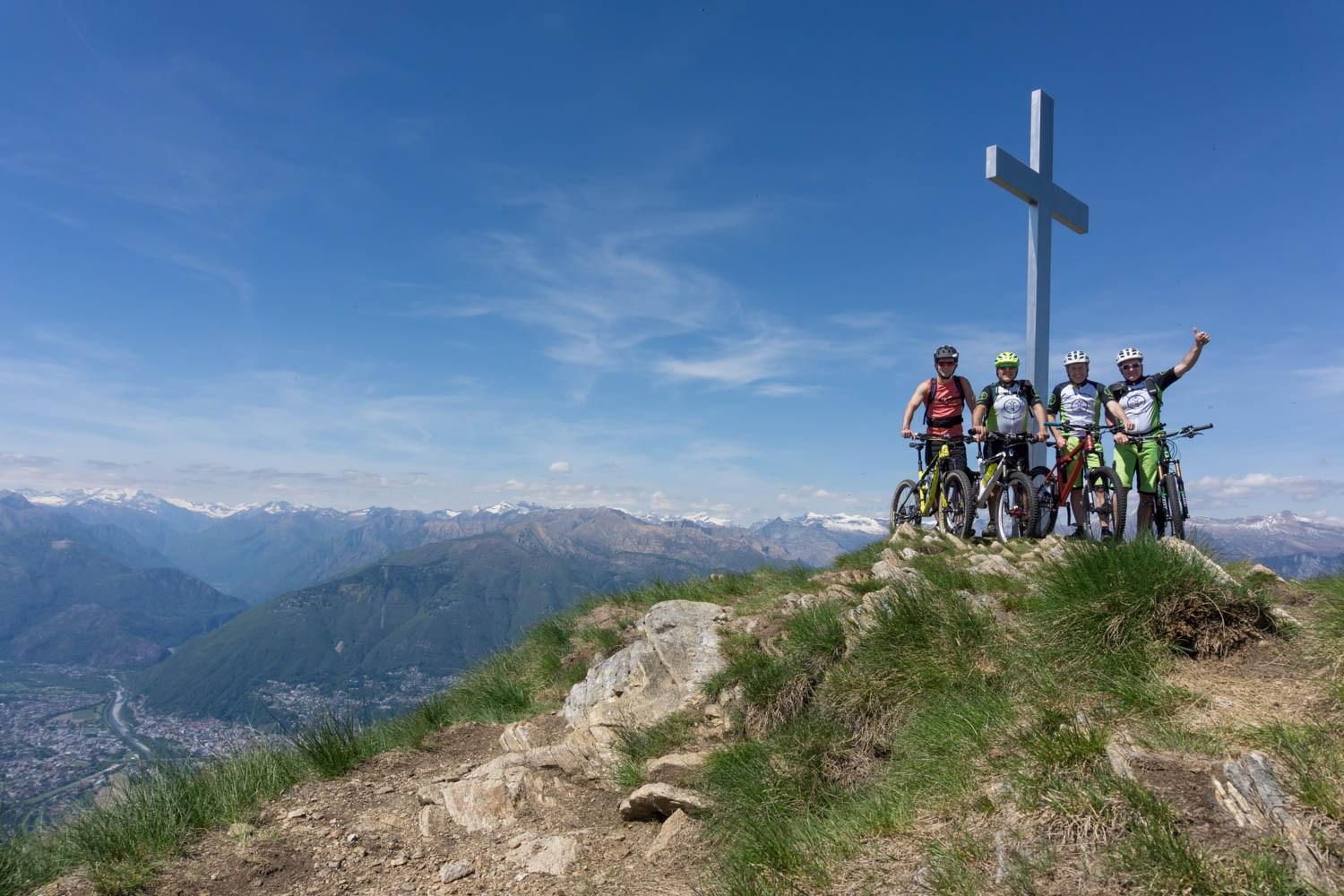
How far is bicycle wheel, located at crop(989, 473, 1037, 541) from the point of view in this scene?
9828 millimetres

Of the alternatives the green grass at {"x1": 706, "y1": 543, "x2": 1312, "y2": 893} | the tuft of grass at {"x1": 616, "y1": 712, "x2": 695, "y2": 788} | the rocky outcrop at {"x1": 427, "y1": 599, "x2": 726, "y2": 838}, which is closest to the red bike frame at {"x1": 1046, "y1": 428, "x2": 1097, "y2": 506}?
the green grass at {"x1": 706, "y1": 543, "x2": 1312, "y2": 893}

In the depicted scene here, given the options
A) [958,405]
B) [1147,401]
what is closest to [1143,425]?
[1147,401]

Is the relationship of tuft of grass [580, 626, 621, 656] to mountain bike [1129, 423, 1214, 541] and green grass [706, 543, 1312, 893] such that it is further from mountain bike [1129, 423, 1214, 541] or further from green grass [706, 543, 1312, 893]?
mountain bike [1129, 423, 1214, 541]

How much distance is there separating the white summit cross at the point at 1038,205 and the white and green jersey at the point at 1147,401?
1937 mm

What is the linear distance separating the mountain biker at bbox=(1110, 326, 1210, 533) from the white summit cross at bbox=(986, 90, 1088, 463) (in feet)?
6.43

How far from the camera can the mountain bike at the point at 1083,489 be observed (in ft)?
29.0

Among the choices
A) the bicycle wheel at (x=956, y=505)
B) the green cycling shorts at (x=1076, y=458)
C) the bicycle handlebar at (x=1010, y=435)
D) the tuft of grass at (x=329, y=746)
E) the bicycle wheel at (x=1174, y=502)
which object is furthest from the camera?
the bicycle wheel at (x=956, y=505)

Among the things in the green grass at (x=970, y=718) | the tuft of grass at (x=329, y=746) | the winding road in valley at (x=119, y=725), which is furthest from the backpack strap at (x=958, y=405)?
the winding road in valley at (x=119, y=725)

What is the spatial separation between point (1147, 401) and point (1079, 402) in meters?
0.83

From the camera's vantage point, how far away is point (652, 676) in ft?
27.8

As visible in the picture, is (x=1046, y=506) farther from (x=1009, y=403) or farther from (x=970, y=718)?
(x=970, y=718)

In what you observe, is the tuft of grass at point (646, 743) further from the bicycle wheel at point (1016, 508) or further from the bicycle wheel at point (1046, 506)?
the bicycle wheel at point (1046, 506)

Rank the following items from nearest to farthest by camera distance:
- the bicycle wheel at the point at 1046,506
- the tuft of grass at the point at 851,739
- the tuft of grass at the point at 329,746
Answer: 1. the tuft of grass at the point at 851,739
2. the tuft of grass at the point at 329,746
3. the bicycle wheel at the point at 1046,506

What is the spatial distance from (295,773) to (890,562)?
23.3 feet
